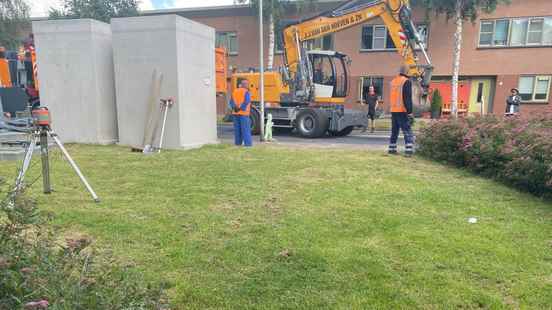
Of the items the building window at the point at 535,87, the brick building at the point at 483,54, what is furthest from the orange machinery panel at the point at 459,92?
the building window at the point at 535,87

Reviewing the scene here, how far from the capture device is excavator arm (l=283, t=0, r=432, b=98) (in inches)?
543

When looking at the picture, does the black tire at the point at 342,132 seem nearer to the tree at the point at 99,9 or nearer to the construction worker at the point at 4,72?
the construction worker at the point at 4,72

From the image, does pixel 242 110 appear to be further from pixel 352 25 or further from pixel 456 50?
pixel 456 50

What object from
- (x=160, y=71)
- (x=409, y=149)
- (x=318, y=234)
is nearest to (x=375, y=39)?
(x=409, y=149)

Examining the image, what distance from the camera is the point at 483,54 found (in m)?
24.3

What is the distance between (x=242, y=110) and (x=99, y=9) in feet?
78.3

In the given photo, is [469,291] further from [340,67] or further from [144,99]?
[340,67]

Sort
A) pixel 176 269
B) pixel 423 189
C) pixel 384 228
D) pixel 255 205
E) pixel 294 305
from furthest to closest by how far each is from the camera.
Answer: pixel 423 189
pixel 255 205
pixel 384 228
pixel 176 269
pixel 294 305

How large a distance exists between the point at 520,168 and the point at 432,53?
20878 mm

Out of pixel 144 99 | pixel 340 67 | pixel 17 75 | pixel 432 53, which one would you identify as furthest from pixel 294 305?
pixel 432 53

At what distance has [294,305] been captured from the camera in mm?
2979

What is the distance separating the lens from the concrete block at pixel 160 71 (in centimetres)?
973

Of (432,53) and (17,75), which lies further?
(432,53)

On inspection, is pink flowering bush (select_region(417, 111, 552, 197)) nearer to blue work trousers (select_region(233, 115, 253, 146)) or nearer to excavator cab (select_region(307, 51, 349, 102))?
blue work trousers (select_region(233, 115, 253, 146))
